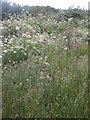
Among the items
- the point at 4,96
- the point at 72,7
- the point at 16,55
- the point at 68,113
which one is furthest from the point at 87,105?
the point at 72,7

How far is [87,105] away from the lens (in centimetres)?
208

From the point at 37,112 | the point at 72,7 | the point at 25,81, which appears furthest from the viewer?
the point at 72,7

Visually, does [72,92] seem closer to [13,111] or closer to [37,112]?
[37,112]

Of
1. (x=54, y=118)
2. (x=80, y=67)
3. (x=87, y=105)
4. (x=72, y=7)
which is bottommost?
(x=54, y=118)

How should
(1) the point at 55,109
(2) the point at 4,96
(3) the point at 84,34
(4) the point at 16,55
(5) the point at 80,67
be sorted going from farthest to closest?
1. (3) the point at 84,34
2. (4) the point at 16,55
3. (5) the point at 80,67
4. (2) the point at 4,96
5. (1) the point at 55,109

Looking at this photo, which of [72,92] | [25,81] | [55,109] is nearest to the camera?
[55,109]

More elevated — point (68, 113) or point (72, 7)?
point (72, 7)

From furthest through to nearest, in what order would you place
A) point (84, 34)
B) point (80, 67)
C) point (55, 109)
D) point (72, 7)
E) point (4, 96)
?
point (72, 7), point (84, 34), point (80, 67), point (4, 96), point (55, 109)

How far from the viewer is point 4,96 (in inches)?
88.3

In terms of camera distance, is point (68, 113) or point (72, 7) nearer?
point (68, 113)

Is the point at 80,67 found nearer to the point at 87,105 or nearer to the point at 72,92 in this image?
the point at 72,92

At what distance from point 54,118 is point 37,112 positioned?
0.78ft

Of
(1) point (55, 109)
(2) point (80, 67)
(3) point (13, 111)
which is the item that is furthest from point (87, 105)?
(2) point (80, 67)

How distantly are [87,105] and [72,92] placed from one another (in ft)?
1.43
